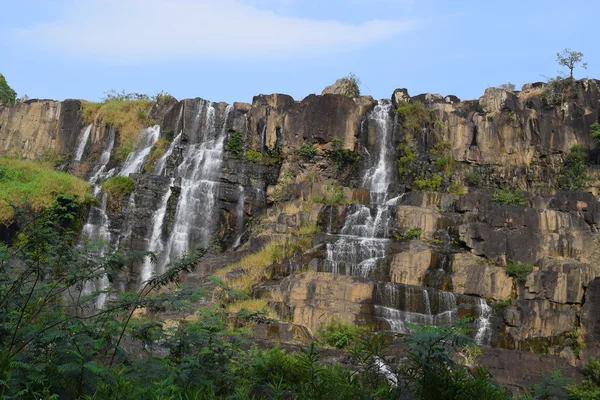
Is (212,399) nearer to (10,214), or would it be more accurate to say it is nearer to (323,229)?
(323,229)

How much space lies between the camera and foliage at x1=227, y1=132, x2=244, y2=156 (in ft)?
106

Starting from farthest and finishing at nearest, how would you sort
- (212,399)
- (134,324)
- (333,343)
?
(333,343), (134,324), (212,399)

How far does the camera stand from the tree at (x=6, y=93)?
139 ft

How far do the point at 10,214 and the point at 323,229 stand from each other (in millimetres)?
13300

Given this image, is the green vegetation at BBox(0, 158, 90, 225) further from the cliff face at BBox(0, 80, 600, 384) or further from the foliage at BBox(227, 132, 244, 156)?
the foliage at BBox(227, 132, 244, 156)

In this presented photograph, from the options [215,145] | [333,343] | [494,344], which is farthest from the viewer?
[215,145]

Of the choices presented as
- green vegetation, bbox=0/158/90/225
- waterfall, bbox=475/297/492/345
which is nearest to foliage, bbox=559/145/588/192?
waterfall, bbox=475/297/492/345

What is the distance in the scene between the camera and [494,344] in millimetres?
18875

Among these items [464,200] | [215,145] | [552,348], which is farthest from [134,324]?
[215,145]

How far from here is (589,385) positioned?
15383 mm

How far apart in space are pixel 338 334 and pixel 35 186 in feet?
56.0

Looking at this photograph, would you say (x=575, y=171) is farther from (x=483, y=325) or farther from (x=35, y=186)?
(x=35, y=186)

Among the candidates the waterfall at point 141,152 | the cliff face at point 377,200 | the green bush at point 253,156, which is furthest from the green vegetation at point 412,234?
the waterfall at point 141,152

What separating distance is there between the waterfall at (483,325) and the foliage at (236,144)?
16592mm
